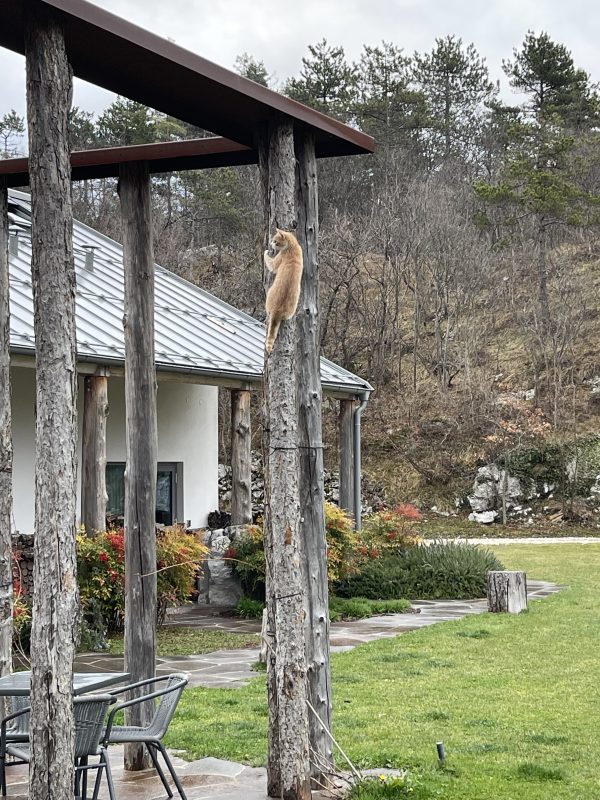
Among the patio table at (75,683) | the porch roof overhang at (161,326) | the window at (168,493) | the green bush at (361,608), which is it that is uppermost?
the porch roof overhang at (161,326)

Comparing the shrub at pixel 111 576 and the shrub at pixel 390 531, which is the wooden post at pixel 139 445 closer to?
the shrub at pixel 111 576

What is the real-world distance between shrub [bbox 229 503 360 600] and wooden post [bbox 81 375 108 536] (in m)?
2.39

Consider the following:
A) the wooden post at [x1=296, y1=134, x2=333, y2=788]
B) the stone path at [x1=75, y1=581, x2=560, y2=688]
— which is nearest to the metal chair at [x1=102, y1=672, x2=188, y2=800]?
the wooden post at [x1=296, y1=134, x2=333, y2=788]

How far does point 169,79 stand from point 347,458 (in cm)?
1242

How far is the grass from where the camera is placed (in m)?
10.8

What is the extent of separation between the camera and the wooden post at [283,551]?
5.23 metres

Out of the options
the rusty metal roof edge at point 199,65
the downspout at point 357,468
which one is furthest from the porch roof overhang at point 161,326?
the rusty metal roof edge at point 199,65

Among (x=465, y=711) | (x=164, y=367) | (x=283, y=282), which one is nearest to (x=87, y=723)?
(x=283, y=282)

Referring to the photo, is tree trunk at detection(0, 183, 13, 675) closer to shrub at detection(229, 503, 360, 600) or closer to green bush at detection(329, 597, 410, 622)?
shrub at detection(229, 503, 360, 600)

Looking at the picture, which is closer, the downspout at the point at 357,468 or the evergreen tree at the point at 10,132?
the downspout at the point at 357,468

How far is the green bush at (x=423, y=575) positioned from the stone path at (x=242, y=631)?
488 mm

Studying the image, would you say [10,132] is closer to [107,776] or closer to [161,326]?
[161,326]

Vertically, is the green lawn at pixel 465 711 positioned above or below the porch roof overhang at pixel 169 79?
below

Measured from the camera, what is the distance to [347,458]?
17.0 m
